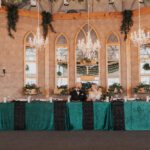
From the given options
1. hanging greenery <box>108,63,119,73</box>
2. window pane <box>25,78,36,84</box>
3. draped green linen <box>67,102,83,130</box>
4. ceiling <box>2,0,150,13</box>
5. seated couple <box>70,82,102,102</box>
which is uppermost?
ceiling <box>2,0,150,13</box>

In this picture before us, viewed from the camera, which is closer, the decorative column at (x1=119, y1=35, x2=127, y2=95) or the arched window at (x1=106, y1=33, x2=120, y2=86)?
the decorative column at (x1=119, y1=35, x2=127, y2=95)

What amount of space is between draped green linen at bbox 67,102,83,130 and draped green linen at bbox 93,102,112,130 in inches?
15.6

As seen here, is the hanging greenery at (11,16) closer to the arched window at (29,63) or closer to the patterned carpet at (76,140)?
the arched window at (29,63)

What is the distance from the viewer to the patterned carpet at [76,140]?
7.22 metres

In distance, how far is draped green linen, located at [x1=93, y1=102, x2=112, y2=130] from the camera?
10.2m

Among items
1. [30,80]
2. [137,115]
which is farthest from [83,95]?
[30,80]

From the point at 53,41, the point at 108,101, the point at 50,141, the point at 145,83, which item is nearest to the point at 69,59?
the point at 53,41

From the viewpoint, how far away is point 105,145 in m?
7.46

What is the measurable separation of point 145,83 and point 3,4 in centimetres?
643

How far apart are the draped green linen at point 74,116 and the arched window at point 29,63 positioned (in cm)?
564

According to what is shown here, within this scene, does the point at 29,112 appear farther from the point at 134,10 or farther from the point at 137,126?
the point at 134,10

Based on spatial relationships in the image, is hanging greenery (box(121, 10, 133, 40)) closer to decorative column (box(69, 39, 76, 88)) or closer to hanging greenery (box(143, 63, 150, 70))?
hanging greenery (box(143, 63, 150, 70))

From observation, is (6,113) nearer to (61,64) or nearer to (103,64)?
(61,64)

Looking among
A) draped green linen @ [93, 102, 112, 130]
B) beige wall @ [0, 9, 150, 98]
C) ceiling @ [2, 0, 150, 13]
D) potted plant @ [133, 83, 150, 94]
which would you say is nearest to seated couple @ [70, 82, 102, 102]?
draped green linen @ [93, 102, 112, 130]
